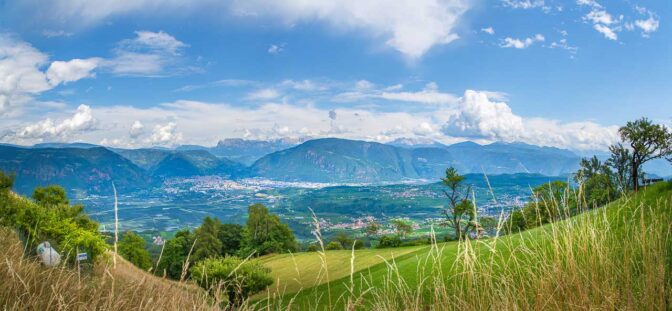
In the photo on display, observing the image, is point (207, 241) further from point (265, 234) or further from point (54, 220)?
point (54, 220)

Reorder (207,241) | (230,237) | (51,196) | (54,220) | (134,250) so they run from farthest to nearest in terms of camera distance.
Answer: (230,237) < (207,241) < (134,250) < (51,196) < (54,220)

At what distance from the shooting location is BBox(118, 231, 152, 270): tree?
64.5 m

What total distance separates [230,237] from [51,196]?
38.9 m

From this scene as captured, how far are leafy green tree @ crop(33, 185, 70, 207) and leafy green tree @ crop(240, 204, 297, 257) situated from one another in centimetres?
3203

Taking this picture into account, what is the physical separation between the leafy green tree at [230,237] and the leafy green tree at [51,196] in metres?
35.7

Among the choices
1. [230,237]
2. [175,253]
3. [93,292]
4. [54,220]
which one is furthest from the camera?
[230,237]

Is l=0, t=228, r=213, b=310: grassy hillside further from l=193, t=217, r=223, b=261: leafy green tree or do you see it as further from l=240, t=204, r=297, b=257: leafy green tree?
l=240, t=204, r=297, b=257: leafy green tree

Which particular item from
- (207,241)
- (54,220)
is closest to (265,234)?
(207,241)

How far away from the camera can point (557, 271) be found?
3340 millimetres

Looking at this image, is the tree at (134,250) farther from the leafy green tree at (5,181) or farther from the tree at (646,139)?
the tree at (646,139)

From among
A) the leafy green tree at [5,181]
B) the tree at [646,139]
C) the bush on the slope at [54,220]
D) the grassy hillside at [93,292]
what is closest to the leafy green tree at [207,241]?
the bush on the slope at [54,220]

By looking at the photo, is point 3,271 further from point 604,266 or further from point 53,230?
point 53,230

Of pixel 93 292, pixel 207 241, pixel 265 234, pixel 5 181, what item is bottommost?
pixel 207 241

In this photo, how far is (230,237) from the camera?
270 ft
